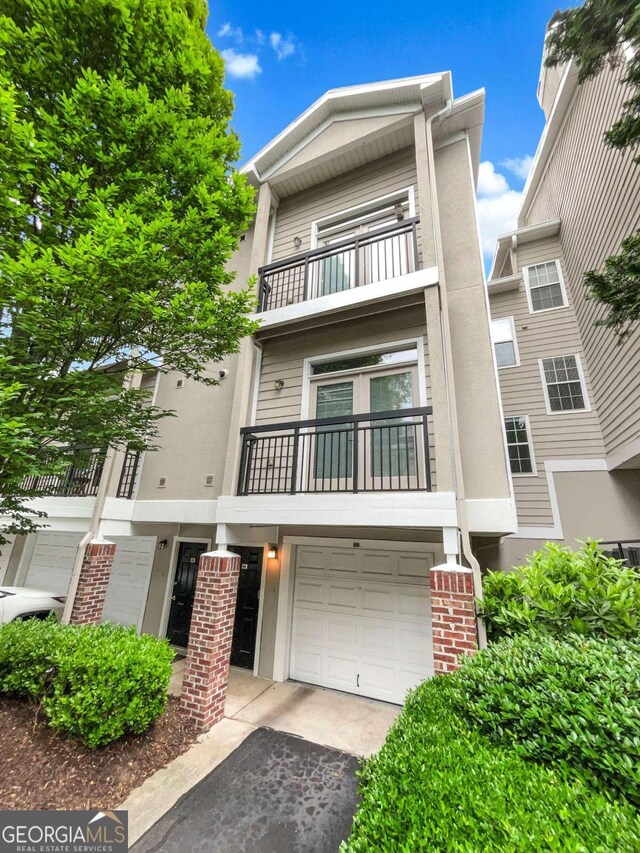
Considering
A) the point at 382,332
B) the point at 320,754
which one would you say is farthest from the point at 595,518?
the point at 320,754

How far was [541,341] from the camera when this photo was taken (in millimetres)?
9164

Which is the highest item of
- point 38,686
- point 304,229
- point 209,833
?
point 304,229

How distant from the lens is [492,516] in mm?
4266

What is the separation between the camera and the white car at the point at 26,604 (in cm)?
664

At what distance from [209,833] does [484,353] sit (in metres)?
5.93

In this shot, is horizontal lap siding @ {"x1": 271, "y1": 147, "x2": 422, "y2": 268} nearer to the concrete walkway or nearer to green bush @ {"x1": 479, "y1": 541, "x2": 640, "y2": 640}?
green bush @ {"x1": 479, "y1": 541, "x2": 640, "y2": 640}

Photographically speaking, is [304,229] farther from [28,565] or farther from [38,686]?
[28,565]

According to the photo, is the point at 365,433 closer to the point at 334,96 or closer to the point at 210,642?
the point at 210,642

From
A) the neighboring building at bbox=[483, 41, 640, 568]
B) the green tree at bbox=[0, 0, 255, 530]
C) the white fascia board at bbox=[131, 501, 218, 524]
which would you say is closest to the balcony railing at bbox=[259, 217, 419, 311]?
the green tree at bbox=[0, 0, 255, 530]

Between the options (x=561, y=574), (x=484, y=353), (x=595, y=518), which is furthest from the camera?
(x=595, y=518)

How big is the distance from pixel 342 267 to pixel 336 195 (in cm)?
197

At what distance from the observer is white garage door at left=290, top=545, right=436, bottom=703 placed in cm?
531

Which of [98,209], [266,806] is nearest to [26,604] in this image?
[266,806]

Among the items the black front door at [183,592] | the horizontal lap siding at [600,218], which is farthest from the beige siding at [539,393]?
the black front door at [183,592]
